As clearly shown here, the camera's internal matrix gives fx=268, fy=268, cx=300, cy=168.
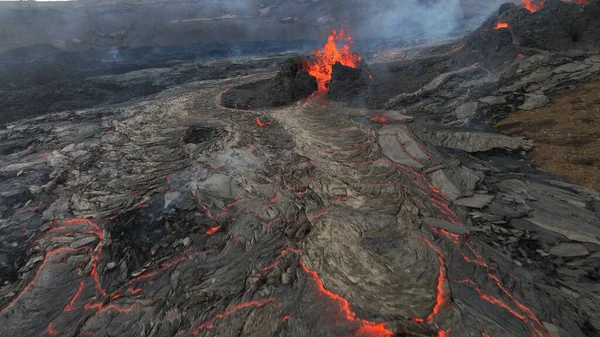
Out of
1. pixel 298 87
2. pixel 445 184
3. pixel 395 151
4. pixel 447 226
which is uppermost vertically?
pixel 298 87

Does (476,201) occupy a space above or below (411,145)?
below

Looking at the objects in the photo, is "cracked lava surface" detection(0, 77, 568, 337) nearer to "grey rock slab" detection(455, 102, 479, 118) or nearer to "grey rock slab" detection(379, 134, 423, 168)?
"grey rock slab" detection(379, 134, 423, 168)

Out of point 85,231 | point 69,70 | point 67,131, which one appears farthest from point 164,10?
point 85,231

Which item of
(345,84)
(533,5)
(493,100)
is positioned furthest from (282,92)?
(533,5)

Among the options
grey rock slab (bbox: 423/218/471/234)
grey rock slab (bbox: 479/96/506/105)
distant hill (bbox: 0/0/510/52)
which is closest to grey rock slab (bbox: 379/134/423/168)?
grey rock slab (bbox: 423/218/471/234)

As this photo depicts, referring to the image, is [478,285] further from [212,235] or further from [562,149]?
[562,149]

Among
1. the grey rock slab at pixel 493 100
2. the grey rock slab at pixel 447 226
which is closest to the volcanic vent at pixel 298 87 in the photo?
the grey rock slab at pixel 493 100

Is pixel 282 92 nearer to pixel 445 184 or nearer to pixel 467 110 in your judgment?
pixel 467 110
